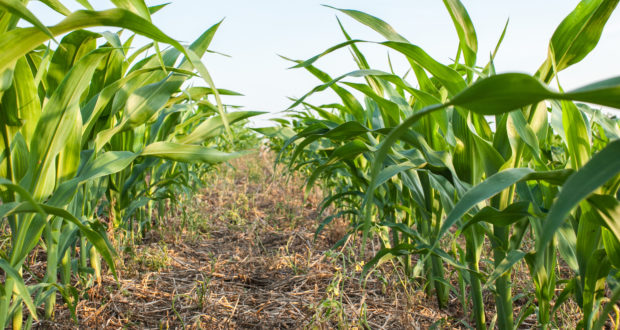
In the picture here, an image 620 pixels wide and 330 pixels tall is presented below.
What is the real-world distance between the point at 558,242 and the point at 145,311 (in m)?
1.16

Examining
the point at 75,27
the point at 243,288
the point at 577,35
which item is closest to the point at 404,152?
the point at 577,35

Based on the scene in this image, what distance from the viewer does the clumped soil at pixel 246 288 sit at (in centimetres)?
120

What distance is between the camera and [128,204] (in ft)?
4.90

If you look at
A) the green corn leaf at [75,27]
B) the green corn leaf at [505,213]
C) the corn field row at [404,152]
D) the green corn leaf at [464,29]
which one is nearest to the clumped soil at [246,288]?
the corn field row at [404,152]

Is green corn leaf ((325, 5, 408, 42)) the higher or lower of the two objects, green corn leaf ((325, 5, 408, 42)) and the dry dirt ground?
the higher

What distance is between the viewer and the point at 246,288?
1.59 meters

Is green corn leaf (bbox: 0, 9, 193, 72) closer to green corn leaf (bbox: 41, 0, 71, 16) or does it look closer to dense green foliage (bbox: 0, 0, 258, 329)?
dense green foliage (bbox: 0, 0, 258, 329)

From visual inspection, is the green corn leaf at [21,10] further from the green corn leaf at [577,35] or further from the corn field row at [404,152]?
the green corn leaf at [577,35]

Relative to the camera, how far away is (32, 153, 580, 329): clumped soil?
1.20m

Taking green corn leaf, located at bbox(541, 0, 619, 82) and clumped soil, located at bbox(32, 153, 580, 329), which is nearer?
green corn leaf, located at bbox(541, 0, 619, 82)

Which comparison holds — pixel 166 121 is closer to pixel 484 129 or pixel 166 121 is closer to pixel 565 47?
pixel 484 129

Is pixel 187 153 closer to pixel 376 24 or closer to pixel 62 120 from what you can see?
pixel 62 120

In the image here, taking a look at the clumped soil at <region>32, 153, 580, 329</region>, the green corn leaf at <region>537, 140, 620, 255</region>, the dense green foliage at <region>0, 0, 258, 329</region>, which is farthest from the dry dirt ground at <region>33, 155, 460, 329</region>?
the green corn leaf at <region>537, 140, 620, 255</region>

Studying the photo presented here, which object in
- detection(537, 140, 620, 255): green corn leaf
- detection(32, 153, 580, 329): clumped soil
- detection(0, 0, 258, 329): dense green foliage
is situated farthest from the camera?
detection(32, 153, 580, 329): clumped soil
